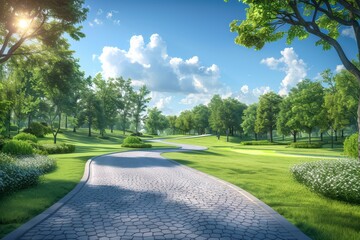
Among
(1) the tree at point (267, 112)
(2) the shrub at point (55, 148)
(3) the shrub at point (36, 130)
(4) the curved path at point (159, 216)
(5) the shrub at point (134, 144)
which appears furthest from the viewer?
(1) the tree at point (267, 112)

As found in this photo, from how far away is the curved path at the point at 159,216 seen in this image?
575cm

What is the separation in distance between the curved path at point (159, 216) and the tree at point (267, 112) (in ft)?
200

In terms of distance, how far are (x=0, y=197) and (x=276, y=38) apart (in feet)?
44.6

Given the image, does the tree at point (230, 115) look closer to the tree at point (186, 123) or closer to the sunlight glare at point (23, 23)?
the tree at point (186, 123)

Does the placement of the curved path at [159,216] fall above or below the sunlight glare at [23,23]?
below

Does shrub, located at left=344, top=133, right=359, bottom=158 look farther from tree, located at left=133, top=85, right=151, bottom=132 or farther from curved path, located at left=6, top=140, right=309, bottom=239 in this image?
tree, located at left=133, top=85, right=151, bottom=132

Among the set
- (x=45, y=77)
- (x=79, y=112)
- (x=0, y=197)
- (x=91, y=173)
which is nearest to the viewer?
(x=0, y=197)

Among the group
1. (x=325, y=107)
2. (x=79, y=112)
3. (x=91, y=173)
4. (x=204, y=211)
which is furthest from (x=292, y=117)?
(x=204, y=211)

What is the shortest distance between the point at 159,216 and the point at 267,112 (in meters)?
66.7

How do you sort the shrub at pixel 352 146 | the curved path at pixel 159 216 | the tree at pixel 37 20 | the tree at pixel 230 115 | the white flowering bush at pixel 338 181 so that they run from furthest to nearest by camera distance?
the tree at pixel 230 115, the shrub at pixel 352 146, the tree at pixel 37 20, the white flowering bush at pixel 338 181, the curved path at pixel 159 216

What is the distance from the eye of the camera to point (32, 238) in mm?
5551

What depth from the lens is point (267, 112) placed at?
69.3 metres

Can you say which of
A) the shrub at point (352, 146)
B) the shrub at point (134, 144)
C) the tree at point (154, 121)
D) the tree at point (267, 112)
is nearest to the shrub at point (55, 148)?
the shrub at point (134, 144)

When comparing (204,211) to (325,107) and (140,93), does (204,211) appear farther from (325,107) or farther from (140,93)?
(140,93)
